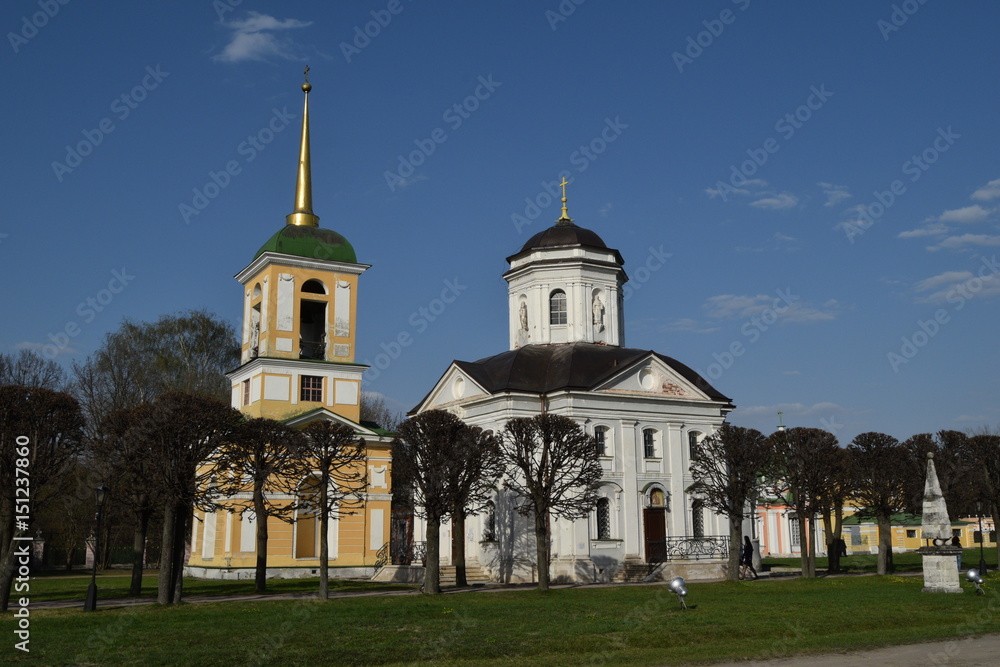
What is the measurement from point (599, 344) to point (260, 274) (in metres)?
14.3

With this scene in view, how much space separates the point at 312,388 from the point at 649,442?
13.4 metres

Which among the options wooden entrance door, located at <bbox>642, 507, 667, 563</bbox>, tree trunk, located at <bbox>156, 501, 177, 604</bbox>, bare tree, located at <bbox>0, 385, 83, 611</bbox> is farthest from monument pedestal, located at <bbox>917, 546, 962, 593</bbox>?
bare tree, located at <bbox>0, 385, 83, 611</bbox>

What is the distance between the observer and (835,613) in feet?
62.7

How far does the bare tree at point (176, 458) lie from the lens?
70.9ft

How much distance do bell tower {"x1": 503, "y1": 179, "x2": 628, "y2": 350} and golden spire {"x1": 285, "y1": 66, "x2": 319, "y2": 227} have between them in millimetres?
9248

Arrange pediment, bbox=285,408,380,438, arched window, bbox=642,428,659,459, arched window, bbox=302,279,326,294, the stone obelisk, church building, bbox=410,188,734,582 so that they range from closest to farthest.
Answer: the stone obelisk < church building, bbox=410,188,734,582 < pediment, bbox=285,408,380,438 < arched window, bbox=642,428,659,459 < arched window, bbox=302,279,326,294

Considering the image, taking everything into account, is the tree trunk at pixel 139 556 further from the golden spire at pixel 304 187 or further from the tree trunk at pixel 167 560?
the golden spire at pixel 304 187

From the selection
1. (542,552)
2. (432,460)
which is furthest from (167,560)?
(542,552)

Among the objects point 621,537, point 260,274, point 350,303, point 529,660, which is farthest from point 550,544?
point 529,660

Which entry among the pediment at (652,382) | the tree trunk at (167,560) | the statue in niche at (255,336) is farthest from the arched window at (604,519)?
the tree trunk at (167,560)

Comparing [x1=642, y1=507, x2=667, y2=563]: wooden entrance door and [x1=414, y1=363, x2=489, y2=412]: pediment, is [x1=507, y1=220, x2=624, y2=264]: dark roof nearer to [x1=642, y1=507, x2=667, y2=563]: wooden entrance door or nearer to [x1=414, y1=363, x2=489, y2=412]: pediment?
[x1=414, y1=363, x2=489, y2=412]: pediment

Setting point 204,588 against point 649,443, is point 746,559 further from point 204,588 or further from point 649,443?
point 204,588

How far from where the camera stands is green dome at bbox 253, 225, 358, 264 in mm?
36656

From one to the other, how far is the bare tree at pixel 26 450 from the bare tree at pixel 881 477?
1049 inches
